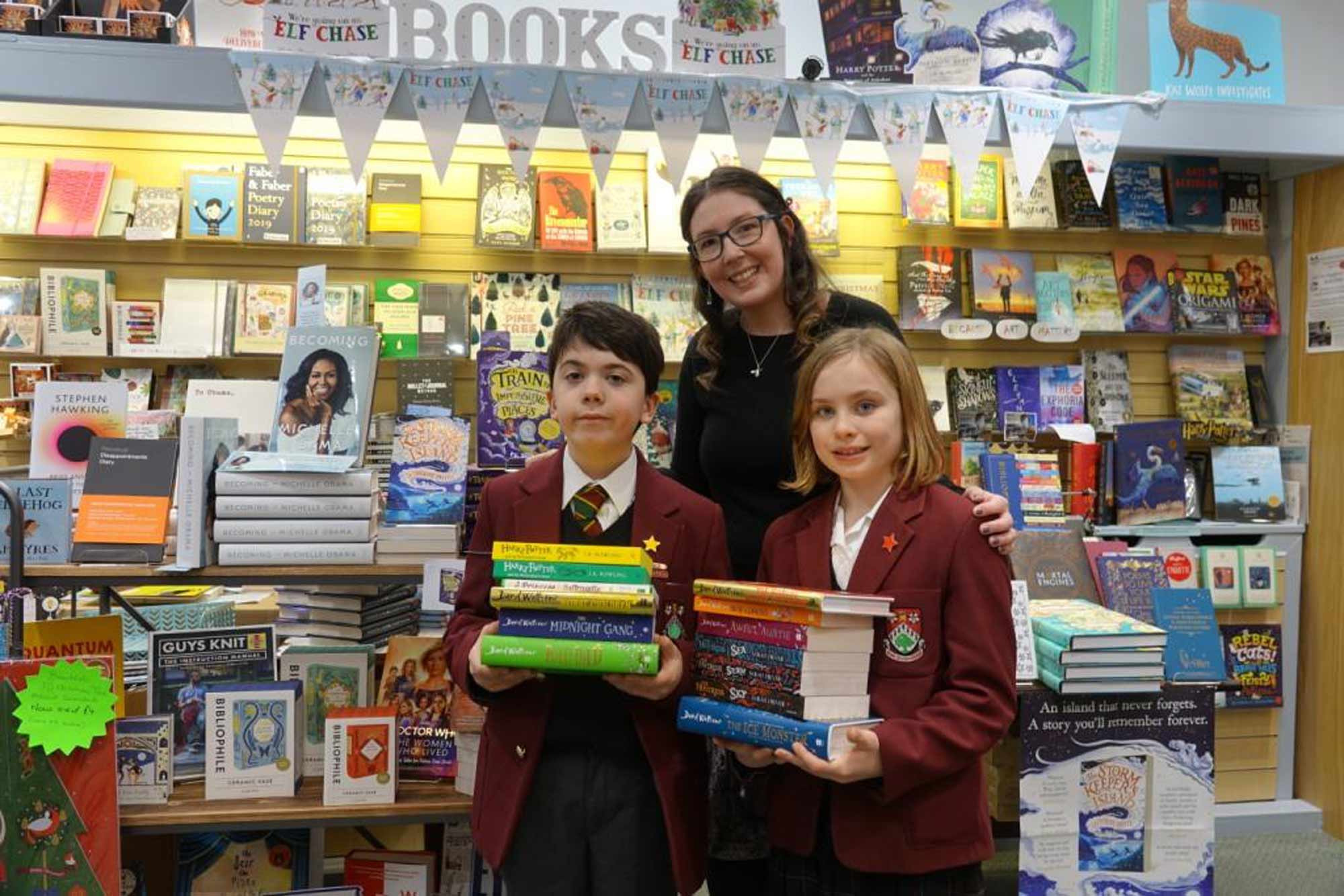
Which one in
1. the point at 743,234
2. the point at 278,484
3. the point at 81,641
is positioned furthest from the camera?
the point at 278,484

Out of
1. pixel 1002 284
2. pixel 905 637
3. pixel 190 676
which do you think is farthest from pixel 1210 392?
pixel 190 676

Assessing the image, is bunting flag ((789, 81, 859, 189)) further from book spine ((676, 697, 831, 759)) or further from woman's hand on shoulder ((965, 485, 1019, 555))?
book spine ((676, 697, 831, 759))

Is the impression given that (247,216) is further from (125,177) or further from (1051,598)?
(1051,598)

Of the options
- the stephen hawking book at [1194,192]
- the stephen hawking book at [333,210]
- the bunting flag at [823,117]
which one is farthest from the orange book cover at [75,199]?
the stephen hawking book at [1194,192]

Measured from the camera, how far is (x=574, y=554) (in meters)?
1.65

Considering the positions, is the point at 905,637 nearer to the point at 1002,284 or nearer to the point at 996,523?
the point at 996,523

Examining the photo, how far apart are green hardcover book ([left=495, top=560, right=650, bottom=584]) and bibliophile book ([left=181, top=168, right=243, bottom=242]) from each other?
9.41 ft

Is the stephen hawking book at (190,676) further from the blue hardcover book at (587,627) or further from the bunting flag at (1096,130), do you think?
the bunting flag at (1096,130)

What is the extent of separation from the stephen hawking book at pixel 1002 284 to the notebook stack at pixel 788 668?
307 centimetres

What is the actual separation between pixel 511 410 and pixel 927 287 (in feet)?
7.90

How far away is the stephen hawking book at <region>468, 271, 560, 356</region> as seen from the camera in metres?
4.09

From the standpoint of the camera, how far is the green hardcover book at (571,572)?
1631 millimetres

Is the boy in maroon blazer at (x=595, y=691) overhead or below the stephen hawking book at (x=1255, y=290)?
below

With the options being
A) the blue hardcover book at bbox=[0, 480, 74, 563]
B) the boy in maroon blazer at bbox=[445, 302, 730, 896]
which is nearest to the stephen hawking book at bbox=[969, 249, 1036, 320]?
the boy in maroon blazer at bbox=[445, 302, 730, 896]
